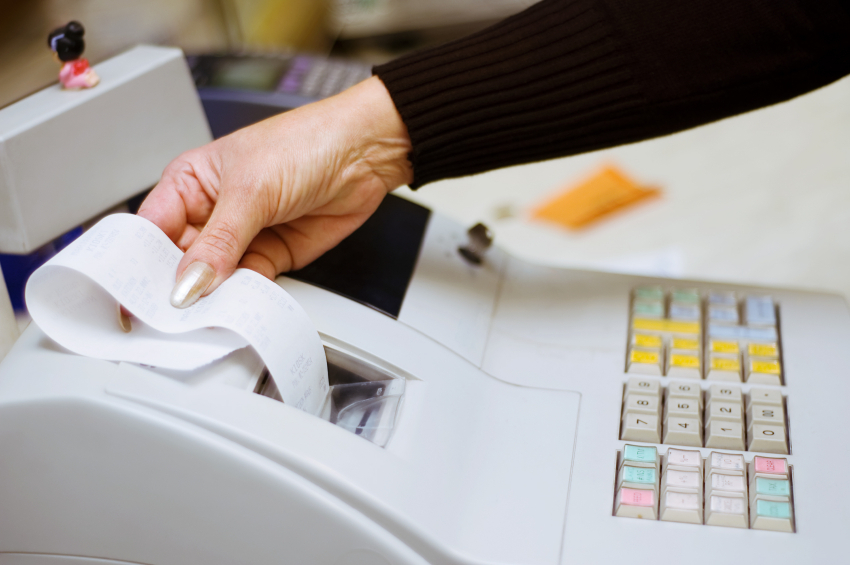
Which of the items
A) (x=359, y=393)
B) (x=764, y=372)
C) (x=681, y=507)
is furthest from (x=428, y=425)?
(x=764, y=372)

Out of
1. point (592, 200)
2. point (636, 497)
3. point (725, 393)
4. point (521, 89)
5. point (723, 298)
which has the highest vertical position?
point (592, 200)

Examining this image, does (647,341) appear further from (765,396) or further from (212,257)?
(212,257)

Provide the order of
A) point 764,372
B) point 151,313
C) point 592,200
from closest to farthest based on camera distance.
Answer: point 151,313 → point 764,372 → point 592,200

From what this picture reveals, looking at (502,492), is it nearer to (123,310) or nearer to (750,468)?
(750,468)

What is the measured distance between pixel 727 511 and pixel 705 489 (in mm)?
20

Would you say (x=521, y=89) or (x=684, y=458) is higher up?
(x=521, y=89)

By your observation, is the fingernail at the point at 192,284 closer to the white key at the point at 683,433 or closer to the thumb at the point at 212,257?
the thumb at the point at 212,257

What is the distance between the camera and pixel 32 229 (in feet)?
1.64

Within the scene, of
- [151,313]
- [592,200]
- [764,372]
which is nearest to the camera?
[151,313]

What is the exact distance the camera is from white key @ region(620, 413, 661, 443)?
483mm

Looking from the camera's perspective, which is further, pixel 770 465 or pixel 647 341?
pixel 647 341

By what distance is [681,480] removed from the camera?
455 mm

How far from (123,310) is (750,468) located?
17.4 inches

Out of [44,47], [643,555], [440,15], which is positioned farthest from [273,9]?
[643,555]
